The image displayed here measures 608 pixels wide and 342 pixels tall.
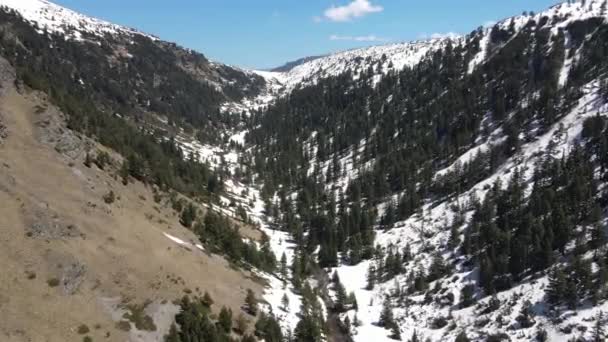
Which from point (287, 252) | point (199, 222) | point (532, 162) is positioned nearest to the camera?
point (199, 222)

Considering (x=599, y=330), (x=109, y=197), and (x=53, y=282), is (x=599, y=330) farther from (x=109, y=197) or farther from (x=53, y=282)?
(x=109, y=197)

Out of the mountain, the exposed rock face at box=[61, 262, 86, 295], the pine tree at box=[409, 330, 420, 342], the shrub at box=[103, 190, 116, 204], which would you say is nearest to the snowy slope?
the mountain

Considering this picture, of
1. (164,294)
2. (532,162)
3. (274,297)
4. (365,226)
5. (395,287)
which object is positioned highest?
(532,162)

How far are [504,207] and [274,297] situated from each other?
238 ft

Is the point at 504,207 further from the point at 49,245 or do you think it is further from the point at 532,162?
the point at 49,245

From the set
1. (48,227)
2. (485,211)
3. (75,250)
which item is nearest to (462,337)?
(485,211)

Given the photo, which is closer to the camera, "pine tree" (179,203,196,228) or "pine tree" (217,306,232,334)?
"pine tree" (217,306,232,334)

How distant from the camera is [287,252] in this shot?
13188 cm

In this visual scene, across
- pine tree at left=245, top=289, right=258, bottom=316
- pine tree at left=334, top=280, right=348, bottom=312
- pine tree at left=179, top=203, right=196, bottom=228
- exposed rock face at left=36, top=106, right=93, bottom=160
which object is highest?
exposed rock face at left=36, top=106, right=93, bottom=160

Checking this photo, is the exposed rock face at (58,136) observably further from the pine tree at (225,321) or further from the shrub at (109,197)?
the pine tree at (225,321)

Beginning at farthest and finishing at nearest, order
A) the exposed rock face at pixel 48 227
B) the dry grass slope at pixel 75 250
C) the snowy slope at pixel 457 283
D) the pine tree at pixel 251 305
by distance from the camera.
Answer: the snowy slope at pixel 457 283 → the pine tree at pixel 251 305 → the exposed rock face at pixel 48 227 → the dry grass slope at pixel 75 250

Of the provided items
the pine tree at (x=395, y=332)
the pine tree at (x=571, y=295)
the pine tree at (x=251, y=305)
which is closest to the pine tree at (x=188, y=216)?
the pine tree at (x=251, y=305)

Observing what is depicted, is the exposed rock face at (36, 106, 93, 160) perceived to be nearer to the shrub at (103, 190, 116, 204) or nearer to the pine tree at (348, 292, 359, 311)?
the shrub at (103, 190, 116, 204)

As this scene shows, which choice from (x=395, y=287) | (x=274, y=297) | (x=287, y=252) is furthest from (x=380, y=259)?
(x=274, y=297)
